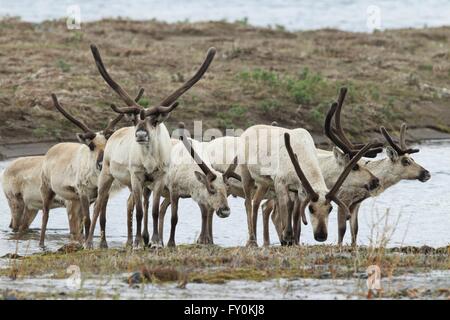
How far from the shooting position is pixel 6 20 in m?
38.1

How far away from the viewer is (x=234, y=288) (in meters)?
11.6

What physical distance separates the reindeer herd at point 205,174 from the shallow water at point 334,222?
1.69 feet

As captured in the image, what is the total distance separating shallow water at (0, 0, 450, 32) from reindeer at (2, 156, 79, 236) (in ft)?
107

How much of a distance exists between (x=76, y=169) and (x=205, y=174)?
6.79ft

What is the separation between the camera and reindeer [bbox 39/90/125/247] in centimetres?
1706

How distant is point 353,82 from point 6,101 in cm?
939

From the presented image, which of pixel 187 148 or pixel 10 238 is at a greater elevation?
pixel 187 148

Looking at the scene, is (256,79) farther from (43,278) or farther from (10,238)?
(43,278)

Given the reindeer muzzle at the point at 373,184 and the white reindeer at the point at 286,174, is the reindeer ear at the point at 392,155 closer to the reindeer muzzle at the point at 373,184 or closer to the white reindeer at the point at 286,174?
the reindeer muzzle at the point at 373,184

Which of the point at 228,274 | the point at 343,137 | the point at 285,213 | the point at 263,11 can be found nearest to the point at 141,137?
the point at 285,213

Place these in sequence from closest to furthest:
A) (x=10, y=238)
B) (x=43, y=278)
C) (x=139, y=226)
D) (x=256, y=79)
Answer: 1. (x=43, y=278)
2. (x=139, y=226)
3. (x=10, y=238)
4. (x=256, y=79)

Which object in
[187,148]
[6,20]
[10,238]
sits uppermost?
[6,20]
